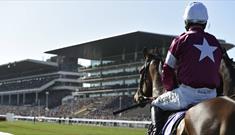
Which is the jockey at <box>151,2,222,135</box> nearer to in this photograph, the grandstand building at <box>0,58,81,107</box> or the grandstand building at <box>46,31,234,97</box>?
the grandstand building at <box>46,31,234,97</box>

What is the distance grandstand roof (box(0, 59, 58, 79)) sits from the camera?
132 m

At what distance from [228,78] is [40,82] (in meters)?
129

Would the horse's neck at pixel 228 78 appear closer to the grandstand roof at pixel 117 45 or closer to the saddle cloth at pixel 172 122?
the saddle cloth at pixel 172 122

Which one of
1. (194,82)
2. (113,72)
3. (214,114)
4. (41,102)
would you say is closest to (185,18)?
(194,82)

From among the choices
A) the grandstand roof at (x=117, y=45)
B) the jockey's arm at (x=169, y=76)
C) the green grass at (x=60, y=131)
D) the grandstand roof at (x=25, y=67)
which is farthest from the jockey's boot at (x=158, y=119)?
the grandstand roof at (x=25, y=67)

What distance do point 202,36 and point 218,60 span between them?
307 mm

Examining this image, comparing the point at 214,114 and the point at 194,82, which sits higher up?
the point at 194,82

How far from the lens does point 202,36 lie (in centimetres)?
517

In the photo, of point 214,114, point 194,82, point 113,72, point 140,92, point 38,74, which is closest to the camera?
point 214,114

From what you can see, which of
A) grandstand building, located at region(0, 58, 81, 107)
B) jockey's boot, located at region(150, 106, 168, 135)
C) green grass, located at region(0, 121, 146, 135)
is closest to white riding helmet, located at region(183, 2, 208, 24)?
jockey's boot, located at region(150, 106, 168, 135)

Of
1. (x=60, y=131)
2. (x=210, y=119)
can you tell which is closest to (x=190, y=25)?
(x=210, y=119)

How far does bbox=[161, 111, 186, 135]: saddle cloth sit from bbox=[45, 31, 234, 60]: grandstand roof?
78.4m

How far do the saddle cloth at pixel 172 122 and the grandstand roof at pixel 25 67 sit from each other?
125 m

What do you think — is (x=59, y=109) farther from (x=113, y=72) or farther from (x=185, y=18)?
(x=185, y=18)
